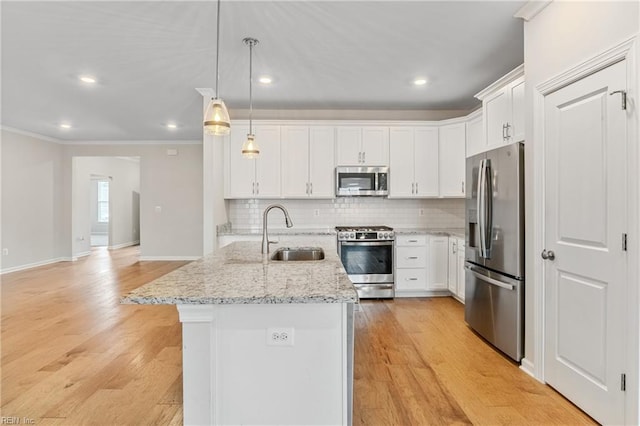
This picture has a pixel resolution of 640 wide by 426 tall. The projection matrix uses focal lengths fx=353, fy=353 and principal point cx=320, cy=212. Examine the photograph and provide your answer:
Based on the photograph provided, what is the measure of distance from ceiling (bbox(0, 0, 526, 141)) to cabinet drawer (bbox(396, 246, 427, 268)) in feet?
6.63

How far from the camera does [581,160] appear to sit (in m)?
2.08

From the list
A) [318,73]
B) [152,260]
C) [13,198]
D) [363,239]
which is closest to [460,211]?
[363,239]

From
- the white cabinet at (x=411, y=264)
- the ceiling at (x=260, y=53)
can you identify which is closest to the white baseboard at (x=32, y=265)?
the ceiling at (x=260, y=53)

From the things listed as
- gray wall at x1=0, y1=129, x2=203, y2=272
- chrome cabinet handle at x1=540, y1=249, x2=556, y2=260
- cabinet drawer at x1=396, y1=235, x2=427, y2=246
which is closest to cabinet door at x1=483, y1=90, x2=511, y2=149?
chrome cabinet handle at x1=540, y1=249, x2=556, y2=260

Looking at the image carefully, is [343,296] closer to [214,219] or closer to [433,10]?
[433,10]

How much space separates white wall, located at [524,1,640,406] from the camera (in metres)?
1.87

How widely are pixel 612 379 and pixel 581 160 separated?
121cm

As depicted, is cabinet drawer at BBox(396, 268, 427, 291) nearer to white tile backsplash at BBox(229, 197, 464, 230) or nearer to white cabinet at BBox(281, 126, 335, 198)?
white tile backsplash at BBox(229, 197, 464, 230)

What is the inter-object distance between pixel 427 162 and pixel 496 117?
5.71ft

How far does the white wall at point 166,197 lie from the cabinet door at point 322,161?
375 cm

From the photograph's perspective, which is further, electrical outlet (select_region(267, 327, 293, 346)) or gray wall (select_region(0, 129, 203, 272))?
gray wall (select_region(0, 129, 203, 272))

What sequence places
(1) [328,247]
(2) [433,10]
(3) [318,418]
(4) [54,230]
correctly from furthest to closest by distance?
(4) [54,230] → (1) [328,247] → (2) [433,10] → (3) [318,418]

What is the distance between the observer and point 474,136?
4520 millimetres

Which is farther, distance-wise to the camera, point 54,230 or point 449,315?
point 54,230
